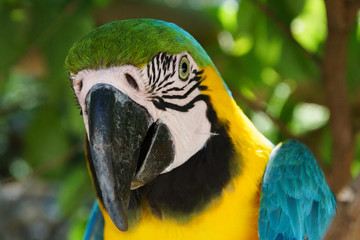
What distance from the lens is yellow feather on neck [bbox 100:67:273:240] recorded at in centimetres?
88

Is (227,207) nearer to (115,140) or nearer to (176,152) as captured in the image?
(176,152)

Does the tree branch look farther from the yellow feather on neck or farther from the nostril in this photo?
the nostril

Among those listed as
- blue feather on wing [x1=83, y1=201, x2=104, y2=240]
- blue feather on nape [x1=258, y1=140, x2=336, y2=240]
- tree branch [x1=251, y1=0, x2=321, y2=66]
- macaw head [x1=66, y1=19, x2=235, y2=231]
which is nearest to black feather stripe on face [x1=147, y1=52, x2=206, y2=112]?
macaw head [x1=66, y1=19, x2=235, y2=231]

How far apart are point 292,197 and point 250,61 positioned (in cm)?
99

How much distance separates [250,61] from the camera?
1.84 meters

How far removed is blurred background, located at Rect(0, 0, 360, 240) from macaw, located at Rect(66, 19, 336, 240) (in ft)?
1.18

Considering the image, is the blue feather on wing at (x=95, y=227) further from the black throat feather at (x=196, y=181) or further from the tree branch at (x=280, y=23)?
the tree branch at (x=280, y=23)

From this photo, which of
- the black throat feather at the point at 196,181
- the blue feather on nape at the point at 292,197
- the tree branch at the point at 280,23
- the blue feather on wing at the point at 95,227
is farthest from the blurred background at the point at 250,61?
the black throat feather at the point at 196,181

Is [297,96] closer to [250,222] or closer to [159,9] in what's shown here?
[159,9]

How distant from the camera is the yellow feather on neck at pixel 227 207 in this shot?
0.88 m

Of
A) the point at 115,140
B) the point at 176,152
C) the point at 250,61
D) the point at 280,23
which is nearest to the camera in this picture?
the point at 115,140

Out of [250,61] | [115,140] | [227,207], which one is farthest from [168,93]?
[250,61]

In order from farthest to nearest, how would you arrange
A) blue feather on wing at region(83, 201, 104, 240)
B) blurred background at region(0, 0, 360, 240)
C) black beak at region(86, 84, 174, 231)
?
1. blurred background at region(0, 0, 360, 240)
2. blue feather on wing at region(83, 201, 104, 240)
3. black beak at region(86, 84, 174, 231)

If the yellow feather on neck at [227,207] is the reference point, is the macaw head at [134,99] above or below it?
above
